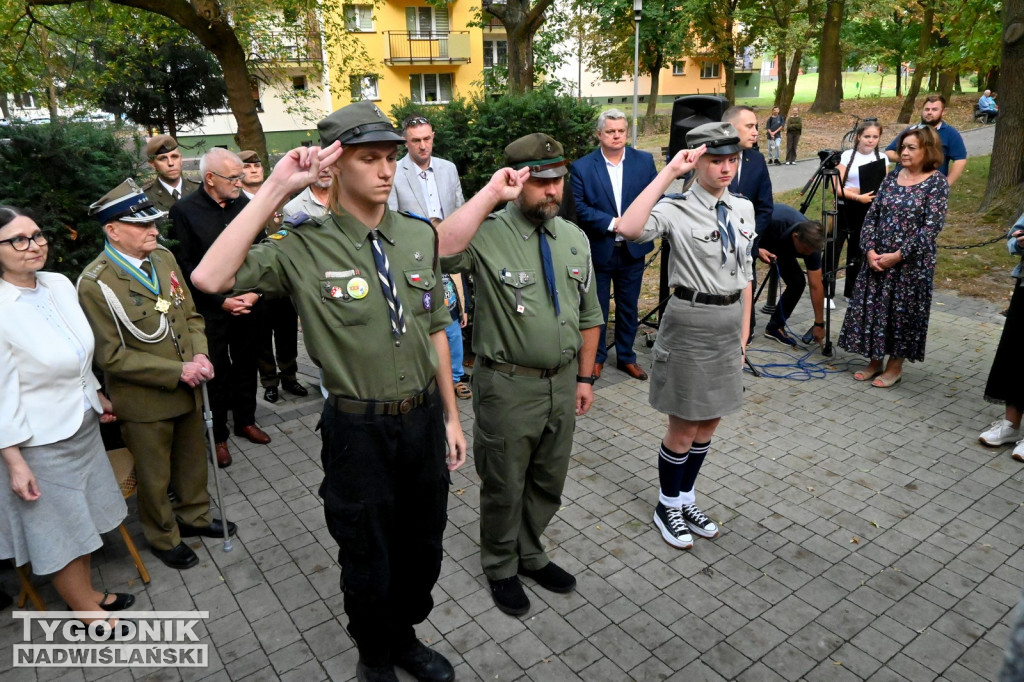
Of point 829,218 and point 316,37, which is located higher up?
point 316,37

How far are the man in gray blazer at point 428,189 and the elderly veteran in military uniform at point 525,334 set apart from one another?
2453 mm

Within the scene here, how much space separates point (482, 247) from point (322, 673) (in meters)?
2.14

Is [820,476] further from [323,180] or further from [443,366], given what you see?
[323,180]

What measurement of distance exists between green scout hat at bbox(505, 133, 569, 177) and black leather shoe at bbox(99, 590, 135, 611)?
3069 millimetres

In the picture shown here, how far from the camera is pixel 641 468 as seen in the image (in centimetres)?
530

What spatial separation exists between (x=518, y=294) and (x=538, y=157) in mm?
656

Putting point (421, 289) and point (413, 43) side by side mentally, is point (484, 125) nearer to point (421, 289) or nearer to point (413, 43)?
point (421, 289)

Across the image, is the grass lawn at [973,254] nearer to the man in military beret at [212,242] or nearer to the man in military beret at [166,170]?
the man in military beret at [212,242]

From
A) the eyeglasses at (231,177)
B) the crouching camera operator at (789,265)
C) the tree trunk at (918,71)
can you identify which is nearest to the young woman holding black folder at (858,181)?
Result: the crouching camera operator at (789,265)

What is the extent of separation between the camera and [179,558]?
13.9ft

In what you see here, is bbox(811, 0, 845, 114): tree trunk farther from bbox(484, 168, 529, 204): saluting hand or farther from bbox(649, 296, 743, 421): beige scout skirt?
bbox(484, 168, 529, 204): saluting hand

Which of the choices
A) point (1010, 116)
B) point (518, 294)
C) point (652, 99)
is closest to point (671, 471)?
point (518, 294)

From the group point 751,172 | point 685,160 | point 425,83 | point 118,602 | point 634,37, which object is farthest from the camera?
point 425,83

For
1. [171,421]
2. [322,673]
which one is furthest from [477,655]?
[171,421]
